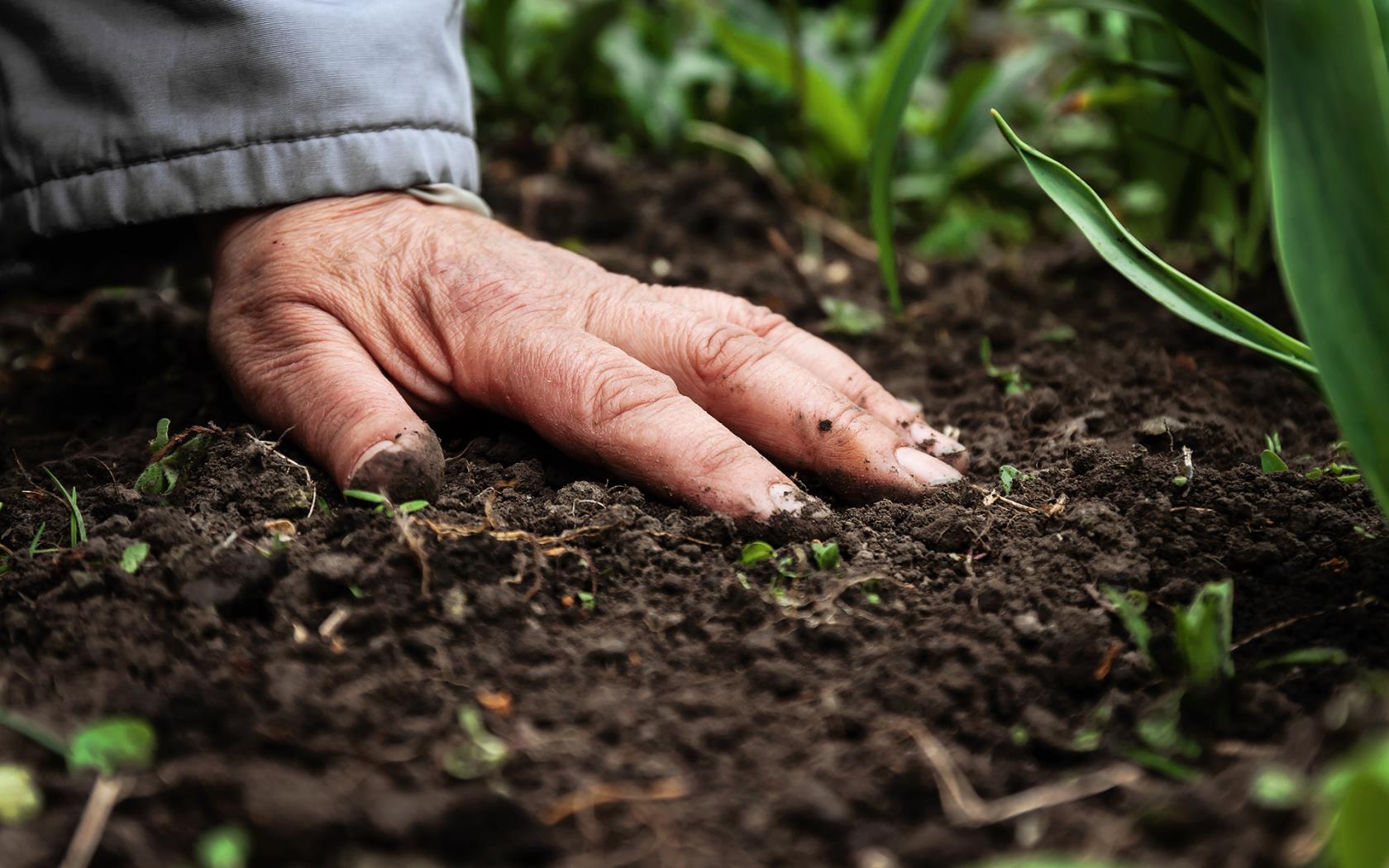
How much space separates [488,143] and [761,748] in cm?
218

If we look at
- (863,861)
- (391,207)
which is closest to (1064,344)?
(391,207)

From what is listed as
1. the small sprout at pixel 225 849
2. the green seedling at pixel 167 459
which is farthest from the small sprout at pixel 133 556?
the small sprout at pixel 225 849

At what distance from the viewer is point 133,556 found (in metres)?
0.99

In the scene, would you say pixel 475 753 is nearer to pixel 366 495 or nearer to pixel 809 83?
pixel 366 495

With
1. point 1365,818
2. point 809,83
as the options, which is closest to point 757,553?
point 1365,818

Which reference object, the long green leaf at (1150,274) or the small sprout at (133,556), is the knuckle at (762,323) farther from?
the small sprout at (133,556)

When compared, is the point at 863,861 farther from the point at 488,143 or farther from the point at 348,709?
the point at 488,143

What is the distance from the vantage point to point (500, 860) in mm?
687

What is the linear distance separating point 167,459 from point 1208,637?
1.09 m

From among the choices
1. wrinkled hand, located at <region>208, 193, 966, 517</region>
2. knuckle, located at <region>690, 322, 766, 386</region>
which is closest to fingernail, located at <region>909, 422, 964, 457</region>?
wrinkled hand, located at <region>208, 193, 966, 517</region>

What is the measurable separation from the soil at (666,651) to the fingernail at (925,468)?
4 centimetres

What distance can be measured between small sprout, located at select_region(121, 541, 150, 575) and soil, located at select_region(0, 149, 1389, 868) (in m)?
0.01

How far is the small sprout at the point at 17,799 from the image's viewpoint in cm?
71

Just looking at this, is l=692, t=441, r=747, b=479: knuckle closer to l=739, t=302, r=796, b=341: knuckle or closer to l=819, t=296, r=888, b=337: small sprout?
l=739, t=302, r=796, b=341: knuckle
